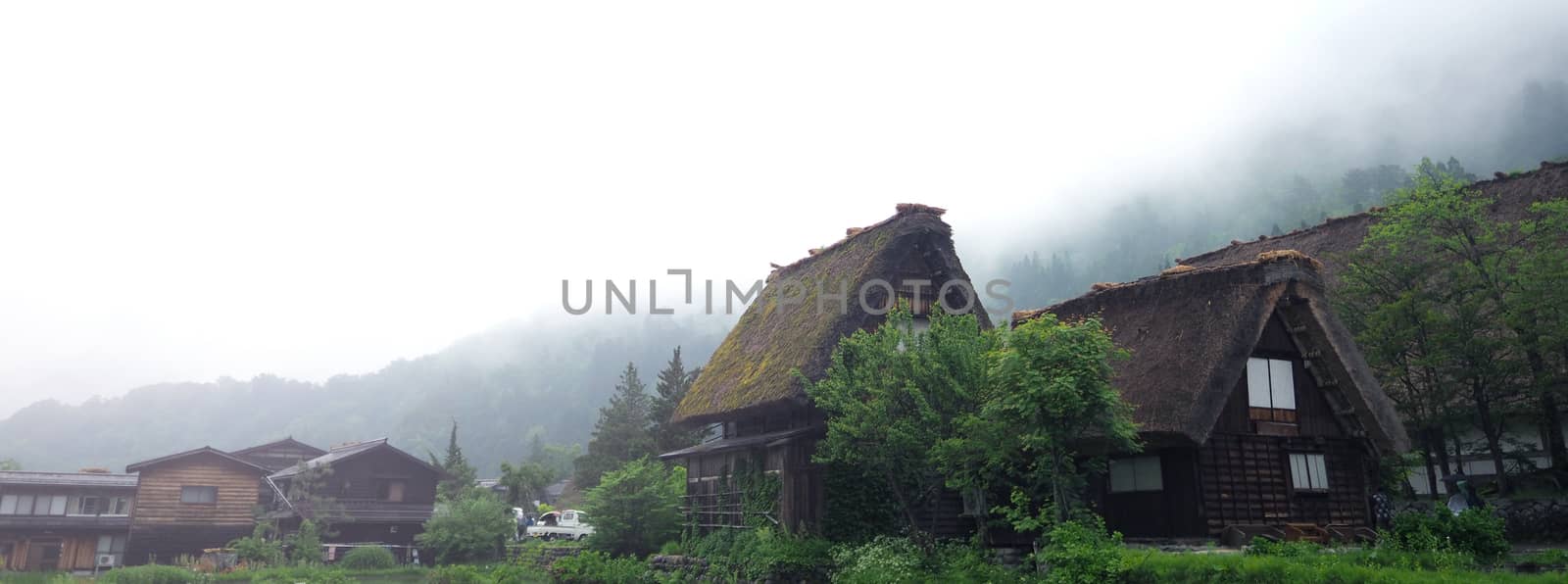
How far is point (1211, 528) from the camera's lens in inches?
704

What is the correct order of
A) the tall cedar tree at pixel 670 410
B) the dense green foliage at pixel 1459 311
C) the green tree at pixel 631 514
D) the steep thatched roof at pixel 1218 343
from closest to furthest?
1. the steep thatched roof at pixel 1218 343
2. the dense green foliage at pixel 1459 311
3. the green tree at pixel 631 514
4. the tall cedar tree at pixel 670 410

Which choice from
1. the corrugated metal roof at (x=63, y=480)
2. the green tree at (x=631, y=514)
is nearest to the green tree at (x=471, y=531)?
the green tree at (x=631, y=514)

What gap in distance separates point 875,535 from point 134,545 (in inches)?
1582

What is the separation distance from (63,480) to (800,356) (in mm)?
41456

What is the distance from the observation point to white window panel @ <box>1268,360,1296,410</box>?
19.6 metres

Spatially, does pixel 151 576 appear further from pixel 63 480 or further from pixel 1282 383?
pixel 1282 383

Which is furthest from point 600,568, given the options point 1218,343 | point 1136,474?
point 1218,343

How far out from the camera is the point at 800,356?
2327 cm

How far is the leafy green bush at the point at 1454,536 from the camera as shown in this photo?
13.6 meters

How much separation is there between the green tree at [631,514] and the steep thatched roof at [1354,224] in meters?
16.8

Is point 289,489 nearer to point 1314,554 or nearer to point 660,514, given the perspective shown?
point 660,514

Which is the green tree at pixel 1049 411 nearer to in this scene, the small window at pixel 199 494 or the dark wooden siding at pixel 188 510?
the dark wooden siding at pixel 188 510

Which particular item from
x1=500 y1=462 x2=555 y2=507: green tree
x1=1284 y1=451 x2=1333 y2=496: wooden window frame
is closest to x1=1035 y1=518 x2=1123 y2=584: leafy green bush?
x1=1284 y1=451 x2=1333 y2=496: wooden window frame

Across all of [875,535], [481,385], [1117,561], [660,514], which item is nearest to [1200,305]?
[1117,561]
